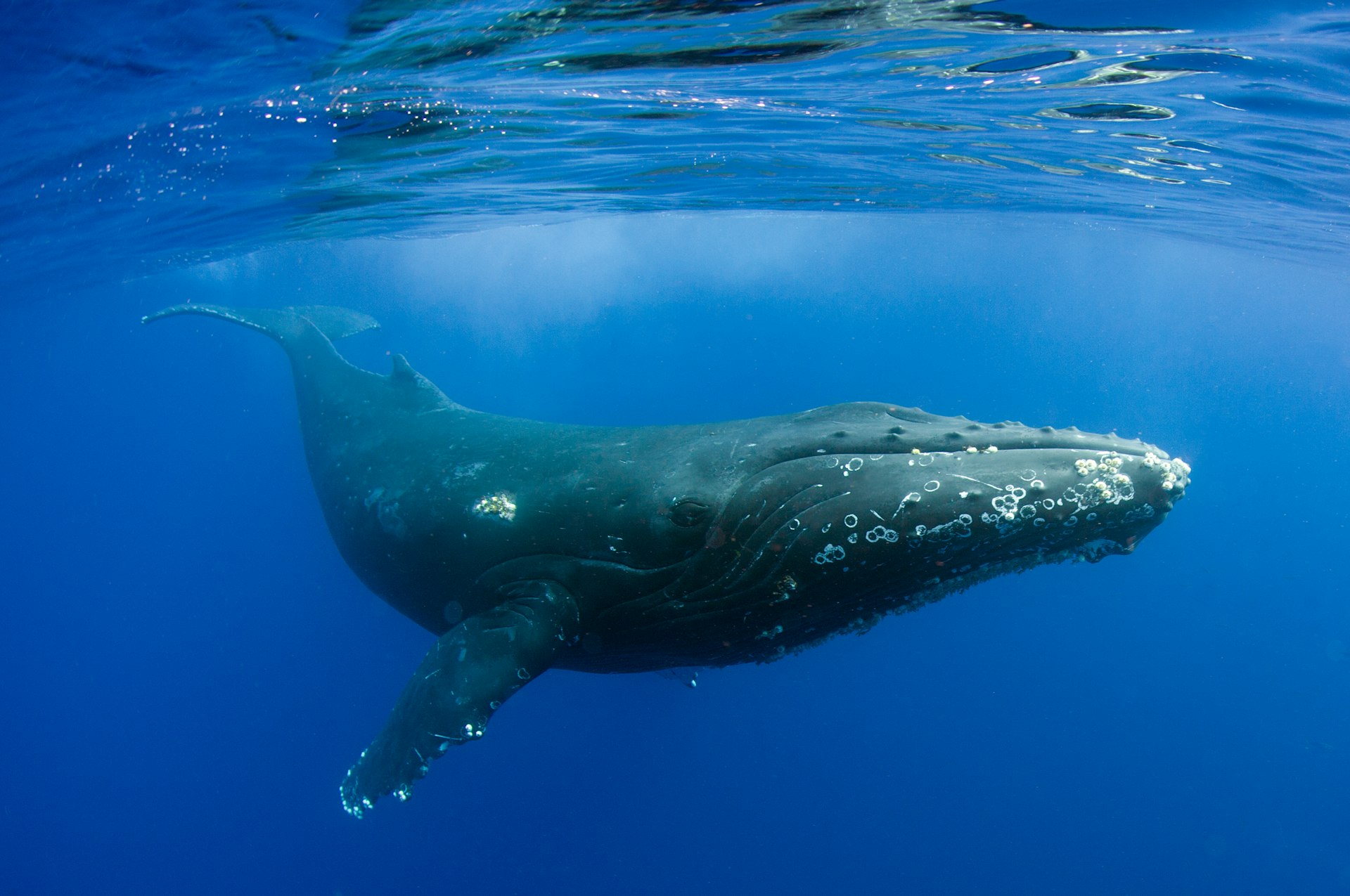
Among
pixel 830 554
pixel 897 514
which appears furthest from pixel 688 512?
pixel 897 514

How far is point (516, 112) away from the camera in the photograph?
12.7m

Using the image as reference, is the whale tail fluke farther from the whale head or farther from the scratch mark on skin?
the scratch mark on skin

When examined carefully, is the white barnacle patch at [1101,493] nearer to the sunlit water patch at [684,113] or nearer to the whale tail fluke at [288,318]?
the sunlit water patch at [684,113]

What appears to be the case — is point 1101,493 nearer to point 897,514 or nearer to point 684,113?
point 897,514

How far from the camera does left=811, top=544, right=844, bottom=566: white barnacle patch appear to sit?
5.10m

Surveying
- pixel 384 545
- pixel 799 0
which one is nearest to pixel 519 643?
pixel 384 545

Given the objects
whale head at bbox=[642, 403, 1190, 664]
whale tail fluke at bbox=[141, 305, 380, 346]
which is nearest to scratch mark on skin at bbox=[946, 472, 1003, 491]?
whale head at bbox=[642, 403, 1190, 664]

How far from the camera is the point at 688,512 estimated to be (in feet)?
18.6

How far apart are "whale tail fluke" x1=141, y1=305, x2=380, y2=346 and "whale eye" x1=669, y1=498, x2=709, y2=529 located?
9.35 m

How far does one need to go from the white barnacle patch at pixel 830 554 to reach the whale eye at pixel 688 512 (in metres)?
0.96

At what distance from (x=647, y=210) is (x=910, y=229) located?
23.6 m

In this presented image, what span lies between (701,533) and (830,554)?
1058 mm

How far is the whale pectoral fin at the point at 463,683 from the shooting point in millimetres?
5270

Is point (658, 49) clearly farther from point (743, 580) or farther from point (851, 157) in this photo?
point (851, 157)
